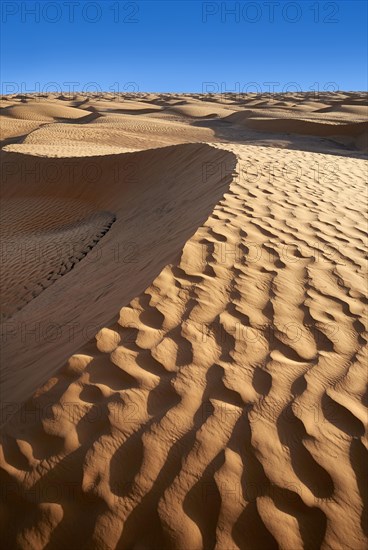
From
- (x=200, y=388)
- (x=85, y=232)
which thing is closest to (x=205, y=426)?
(x=200, y=388)

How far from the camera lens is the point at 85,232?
848 centimetres

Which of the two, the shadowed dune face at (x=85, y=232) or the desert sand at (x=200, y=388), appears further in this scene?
the shadowed dune face at (x=85, y=232)

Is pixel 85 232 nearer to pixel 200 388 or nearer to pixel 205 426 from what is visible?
pixel 200 388

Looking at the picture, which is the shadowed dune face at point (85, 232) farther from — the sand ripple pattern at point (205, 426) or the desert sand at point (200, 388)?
the sand ripple pattern at point (205, 426)

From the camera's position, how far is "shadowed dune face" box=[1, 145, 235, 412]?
369 cm

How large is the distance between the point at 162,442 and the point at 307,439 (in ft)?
2.52

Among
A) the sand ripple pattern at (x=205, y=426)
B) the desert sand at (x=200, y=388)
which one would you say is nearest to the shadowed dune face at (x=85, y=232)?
the desert sand at (x=200, y=388)

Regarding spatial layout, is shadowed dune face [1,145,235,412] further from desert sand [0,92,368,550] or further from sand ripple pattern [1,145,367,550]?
sand ripple pattern [1,145,367,550]

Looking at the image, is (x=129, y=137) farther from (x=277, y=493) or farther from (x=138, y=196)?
(x=277, y=493)

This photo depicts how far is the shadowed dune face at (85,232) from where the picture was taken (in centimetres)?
369

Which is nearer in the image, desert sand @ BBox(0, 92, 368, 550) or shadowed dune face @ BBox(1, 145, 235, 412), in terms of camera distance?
desert sand @ BBox(0, 92, 368, 550)

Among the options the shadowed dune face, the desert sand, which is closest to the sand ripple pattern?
the desert sand

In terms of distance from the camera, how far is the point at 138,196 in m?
9.36

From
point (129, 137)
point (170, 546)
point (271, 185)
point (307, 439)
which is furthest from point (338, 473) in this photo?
point (129, 137)
